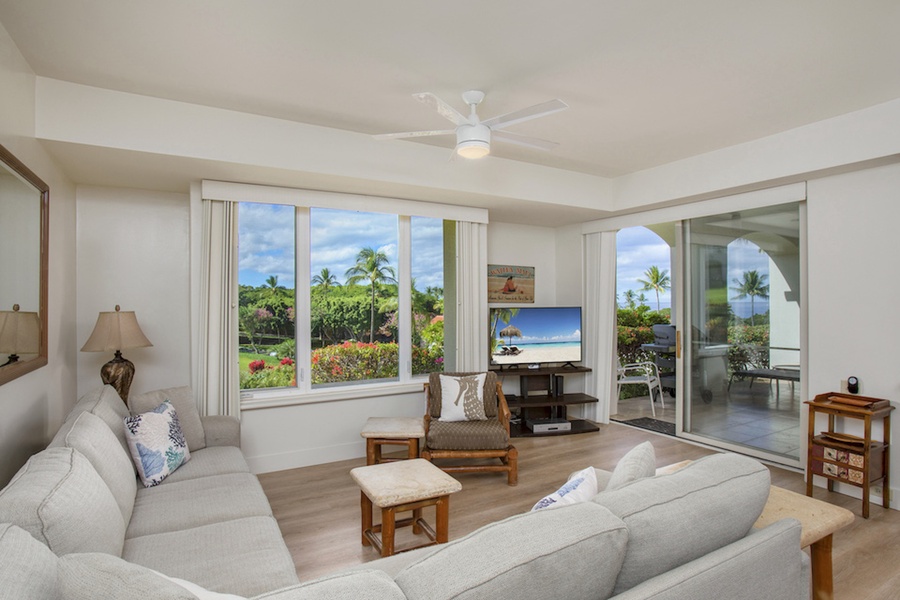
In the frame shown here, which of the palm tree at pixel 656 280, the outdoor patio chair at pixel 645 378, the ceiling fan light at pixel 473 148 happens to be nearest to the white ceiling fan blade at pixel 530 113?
the ceiling fan light at pixel 473 148

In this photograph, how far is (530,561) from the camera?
969mm

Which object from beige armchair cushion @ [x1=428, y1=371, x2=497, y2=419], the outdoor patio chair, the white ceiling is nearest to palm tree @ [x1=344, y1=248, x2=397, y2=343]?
beige armchair cushion @ [x1=428, y1=371, x2=497, y2=419]

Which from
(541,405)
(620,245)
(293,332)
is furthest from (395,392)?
(620,245)

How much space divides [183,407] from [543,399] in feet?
11.3

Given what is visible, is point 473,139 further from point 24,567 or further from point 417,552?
point 24,567

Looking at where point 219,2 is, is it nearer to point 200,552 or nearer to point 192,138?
point 192,138

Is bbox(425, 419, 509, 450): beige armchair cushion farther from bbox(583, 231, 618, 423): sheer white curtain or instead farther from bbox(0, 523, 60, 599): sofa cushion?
bbox(0, 523, 60, 599): sofa cushion

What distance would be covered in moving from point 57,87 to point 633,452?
11.7 feet

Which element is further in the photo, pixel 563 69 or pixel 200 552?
pixel 563 69

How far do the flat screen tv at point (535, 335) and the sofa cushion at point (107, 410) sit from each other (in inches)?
132

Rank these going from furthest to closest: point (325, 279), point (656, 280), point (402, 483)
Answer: point (656, 280)
point (325, 279)
point (402, 483)

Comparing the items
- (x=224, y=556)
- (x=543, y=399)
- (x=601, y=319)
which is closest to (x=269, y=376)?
(x=224, y=556)

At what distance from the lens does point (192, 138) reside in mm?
3131

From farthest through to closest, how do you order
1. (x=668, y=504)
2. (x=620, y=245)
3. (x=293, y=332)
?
1. (x=620, y=245)
2. (x=293, y=332)
3. (x=668, y=504)
